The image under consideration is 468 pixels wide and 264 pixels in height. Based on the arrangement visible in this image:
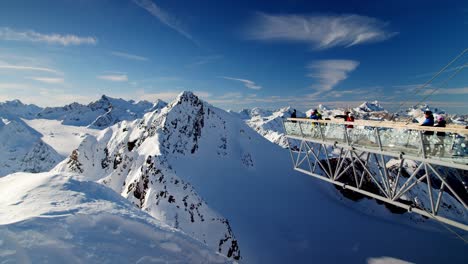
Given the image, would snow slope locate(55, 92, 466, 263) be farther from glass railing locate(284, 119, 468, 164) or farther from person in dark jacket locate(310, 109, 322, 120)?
glass railing locate(284, 119, 468, 164)

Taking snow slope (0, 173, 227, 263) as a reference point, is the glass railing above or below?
above

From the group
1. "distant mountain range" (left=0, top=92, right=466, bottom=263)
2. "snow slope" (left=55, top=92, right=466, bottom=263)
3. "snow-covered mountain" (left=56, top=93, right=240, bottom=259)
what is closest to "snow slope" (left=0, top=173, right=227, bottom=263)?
"distant mountain range" (left=0, top=92, right=466, bottom=263)

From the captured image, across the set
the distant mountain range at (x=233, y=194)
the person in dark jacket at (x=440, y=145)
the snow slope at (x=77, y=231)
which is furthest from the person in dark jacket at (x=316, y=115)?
the snow slope at (x=77, y=231)

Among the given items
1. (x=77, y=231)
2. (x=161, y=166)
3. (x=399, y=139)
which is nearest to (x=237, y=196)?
(x=161, y=166)

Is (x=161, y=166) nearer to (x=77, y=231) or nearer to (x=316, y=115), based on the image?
(x=316, y=115)

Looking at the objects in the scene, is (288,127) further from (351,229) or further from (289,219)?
(351,229)

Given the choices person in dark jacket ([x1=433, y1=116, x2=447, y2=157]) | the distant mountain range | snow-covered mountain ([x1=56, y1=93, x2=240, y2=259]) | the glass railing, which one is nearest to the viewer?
the glass railing

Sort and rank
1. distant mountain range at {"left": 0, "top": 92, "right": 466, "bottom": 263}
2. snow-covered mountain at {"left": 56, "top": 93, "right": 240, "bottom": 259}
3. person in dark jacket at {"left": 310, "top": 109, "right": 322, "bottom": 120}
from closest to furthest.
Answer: person in dark jacket at {"left": 310, "top": 109, "right": 322, "bottom": 120}
snow-covered mountain at {"left": 56, "top": 93, "right": 240, "bottom": 259}
distant mountain range at {"left": 0, "top": 92, "right": 466, "bottom": 263}
